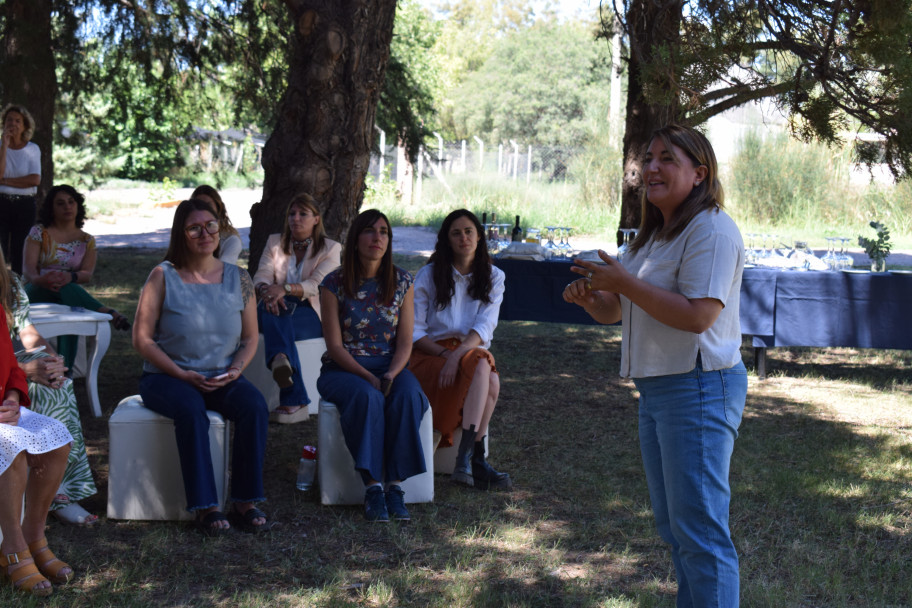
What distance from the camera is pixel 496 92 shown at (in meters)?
43.0

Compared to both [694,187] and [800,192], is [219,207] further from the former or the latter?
[800,192]

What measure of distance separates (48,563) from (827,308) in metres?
5.31

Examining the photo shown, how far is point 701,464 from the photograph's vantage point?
2.28 metres

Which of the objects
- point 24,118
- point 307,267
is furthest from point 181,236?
point 24,118

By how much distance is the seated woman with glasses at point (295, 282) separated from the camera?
5418 mm

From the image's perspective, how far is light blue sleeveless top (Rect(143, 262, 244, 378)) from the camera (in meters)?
3.99

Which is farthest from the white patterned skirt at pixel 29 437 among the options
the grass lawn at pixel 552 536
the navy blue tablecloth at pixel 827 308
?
the navy blue tablecloth at pixel 827 308

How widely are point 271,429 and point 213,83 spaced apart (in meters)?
6.02

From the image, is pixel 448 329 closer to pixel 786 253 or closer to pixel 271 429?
pixel 271 429

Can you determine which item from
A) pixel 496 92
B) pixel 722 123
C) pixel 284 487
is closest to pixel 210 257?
pixel 284 487

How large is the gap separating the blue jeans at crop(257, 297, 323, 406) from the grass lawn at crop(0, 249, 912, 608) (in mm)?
209

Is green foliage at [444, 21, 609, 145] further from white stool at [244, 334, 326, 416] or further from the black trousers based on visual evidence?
white stool at [244, 334, 326, 416]

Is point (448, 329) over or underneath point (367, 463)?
over

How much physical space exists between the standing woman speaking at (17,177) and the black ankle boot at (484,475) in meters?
4.36
